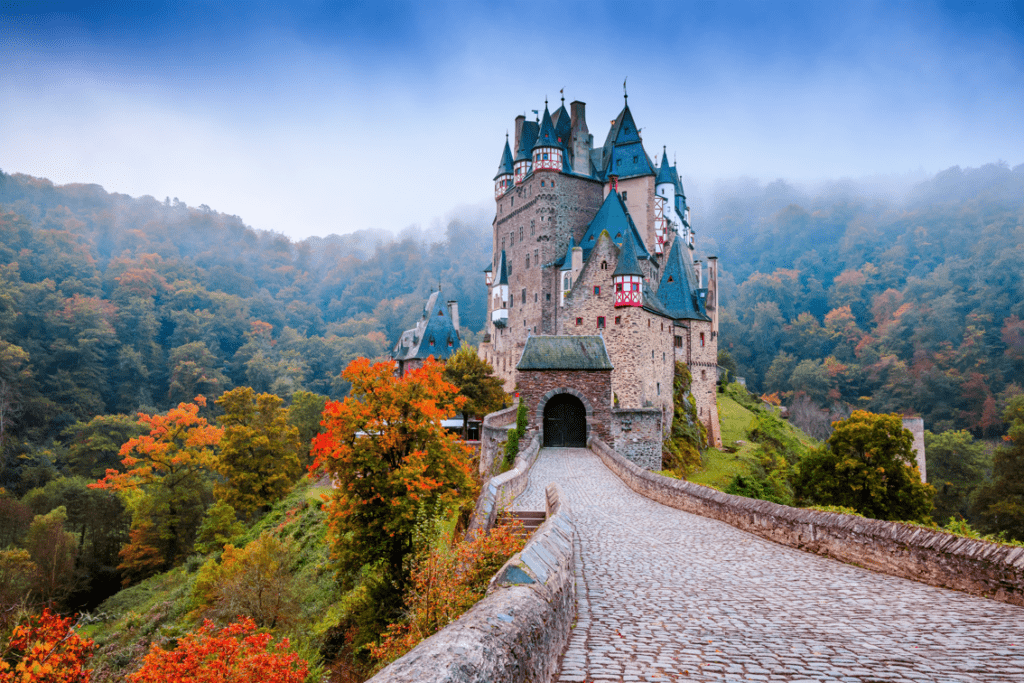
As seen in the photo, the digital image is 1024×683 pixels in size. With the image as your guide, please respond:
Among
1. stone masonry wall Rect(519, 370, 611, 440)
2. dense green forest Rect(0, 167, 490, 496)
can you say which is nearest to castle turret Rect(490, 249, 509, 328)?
stone masonry wall Rect(519, 370, 611, 440)

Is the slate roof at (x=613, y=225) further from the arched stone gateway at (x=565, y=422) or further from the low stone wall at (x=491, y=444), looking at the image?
the low stone wall at (x=491, y=444)

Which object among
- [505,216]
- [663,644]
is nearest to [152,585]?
[663,644]

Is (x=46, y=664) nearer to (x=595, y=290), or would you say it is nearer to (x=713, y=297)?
(x=595, y=290)

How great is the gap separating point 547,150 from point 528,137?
422cm

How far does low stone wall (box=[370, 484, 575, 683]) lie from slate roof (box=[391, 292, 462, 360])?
44.4 metres

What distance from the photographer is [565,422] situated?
79.2 ft

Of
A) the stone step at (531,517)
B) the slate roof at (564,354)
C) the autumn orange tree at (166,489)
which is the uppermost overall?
the slate roof at (564,354)

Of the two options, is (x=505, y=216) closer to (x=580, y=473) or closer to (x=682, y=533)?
(x=580, y=473)

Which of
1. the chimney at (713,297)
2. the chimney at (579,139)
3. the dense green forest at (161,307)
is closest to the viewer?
the chimney at (713,297)

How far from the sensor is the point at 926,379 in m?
58.8

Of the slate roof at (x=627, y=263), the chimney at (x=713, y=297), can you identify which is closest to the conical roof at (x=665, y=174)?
the chimney at (x=713, y=297)

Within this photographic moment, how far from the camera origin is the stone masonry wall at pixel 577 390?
22.6 meters

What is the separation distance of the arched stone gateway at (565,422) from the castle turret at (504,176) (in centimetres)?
2910

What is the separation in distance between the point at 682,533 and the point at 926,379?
63729 mm
